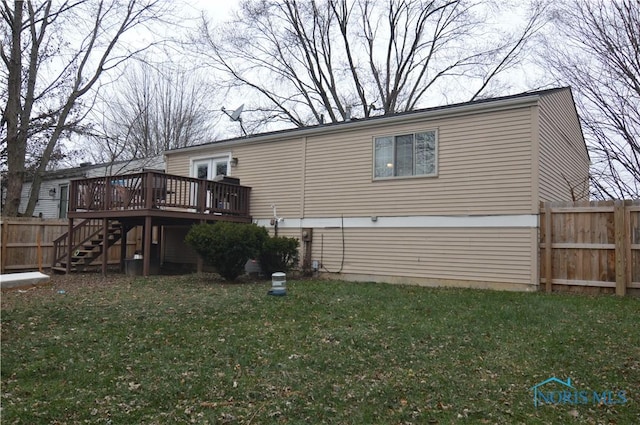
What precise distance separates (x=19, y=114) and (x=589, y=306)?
57.6 ft

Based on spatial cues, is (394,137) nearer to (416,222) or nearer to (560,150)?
(416,222)

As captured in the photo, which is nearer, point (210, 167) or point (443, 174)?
point (443, 174)

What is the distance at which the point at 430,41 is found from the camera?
24.2 m

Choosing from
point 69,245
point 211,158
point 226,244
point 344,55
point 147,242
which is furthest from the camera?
point 344,55

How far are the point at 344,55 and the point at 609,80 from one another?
56.2 ft

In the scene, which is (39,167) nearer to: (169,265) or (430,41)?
(169,265)

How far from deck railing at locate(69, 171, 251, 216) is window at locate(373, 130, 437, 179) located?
397 centimetres

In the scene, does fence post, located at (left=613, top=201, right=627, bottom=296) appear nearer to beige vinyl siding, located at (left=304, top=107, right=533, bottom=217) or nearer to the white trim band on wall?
the white trim band on wall

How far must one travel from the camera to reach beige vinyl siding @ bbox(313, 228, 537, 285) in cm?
883

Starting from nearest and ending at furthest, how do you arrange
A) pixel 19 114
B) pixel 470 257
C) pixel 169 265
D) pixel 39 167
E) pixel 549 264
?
pixel 549 264
pixel 470 257
pixel 169 265
pixel 19 114
pixel 39 167

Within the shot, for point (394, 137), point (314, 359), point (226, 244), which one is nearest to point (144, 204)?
point (226, 244)

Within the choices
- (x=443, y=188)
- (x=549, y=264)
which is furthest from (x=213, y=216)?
(x=549, y=264)

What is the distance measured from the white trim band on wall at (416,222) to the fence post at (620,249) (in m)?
1.35

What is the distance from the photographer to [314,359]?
182 inches
